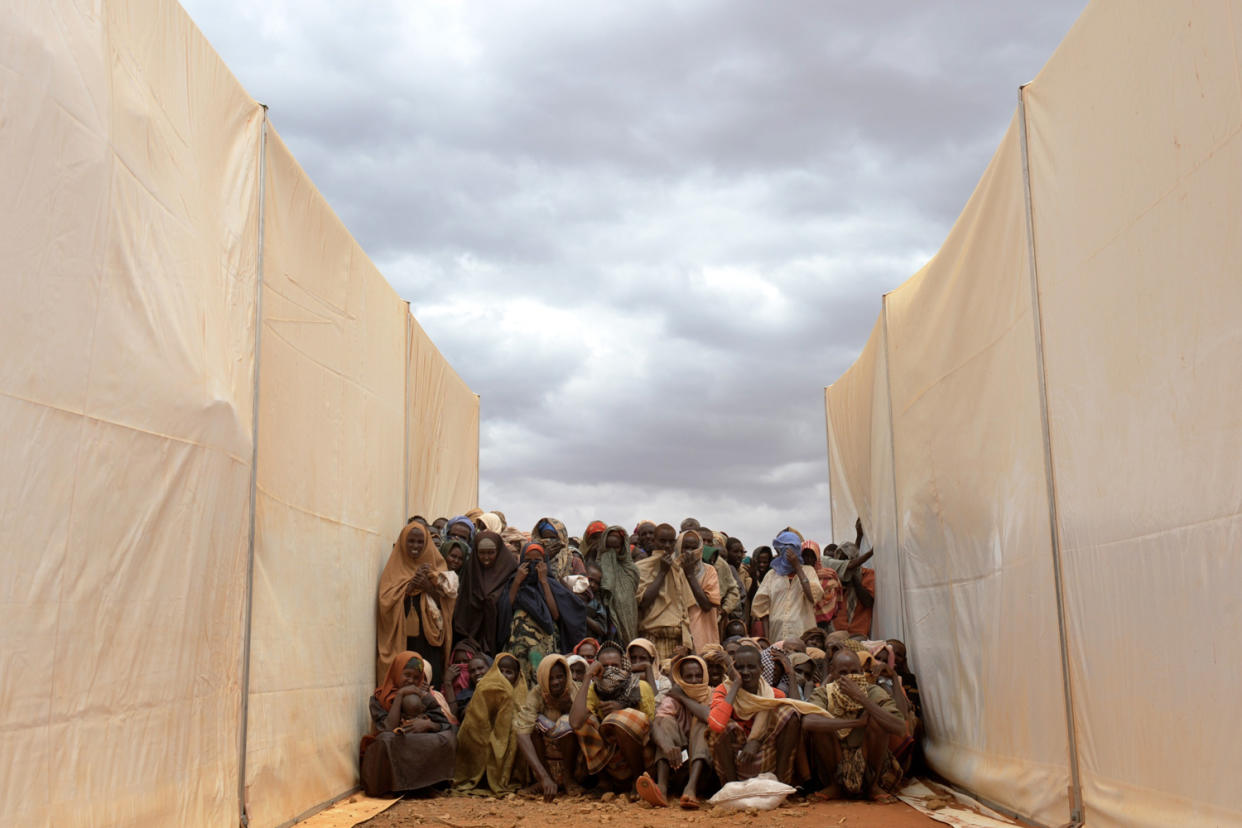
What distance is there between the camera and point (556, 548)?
31.6ft

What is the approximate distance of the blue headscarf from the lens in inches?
368

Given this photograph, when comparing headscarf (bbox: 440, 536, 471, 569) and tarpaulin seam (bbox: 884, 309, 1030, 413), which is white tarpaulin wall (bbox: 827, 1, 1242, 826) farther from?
headscarf (bbox: 440, 536, 471, 569)

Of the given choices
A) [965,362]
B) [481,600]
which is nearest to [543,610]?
[481,600]

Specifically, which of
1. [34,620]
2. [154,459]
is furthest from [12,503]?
[154,459]

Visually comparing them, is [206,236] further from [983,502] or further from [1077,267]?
[983,502]

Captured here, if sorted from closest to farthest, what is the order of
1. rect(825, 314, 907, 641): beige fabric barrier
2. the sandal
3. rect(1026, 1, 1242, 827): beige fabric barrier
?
rect(1026, 1, 1242, 827): beige fabric barrier → the sandal → rect(825, 314, 907, 641): beige fabric barrier

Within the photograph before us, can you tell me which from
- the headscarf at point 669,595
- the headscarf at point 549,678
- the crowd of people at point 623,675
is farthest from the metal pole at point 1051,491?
the headscarf at point 669,595

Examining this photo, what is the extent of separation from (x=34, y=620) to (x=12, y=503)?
419 mm

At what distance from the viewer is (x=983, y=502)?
6.64 meters

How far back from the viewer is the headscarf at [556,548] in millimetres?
9164

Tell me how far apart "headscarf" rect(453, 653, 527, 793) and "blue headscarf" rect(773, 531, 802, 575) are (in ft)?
9.06

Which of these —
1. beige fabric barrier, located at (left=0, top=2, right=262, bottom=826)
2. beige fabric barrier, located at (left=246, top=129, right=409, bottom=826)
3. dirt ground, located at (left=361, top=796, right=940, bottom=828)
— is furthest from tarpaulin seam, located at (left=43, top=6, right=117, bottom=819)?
dirt ground, located at (left=361, top=796, right=940, bottom=828)

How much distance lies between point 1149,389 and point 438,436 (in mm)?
A: 8682

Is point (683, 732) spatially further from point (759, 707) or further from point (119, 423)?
point (119, 423)
